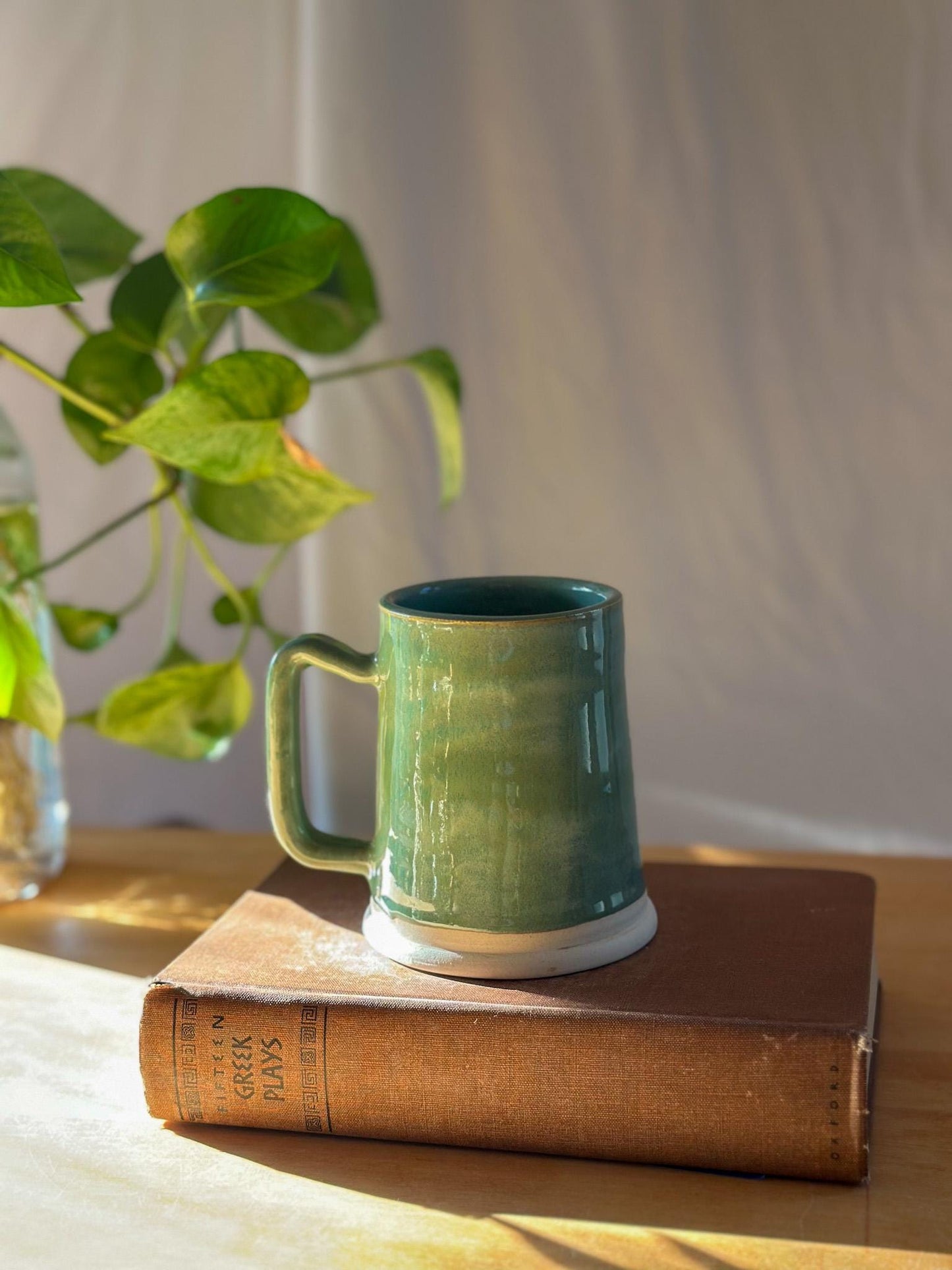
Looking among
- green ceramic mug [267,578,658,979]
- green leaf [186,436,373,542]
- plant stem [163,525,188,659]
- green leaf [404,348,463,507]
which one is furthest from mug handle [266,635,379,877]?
plant stem [163,525,188,659]

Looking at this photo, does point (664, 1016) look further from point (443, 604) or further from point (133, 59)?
point (133, 59)

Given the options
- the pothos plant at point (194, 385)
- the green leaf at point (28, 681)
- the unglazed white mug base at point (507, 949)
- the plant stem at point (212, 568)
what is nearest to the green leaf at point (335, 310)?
the pothos plant at point (194, 385)

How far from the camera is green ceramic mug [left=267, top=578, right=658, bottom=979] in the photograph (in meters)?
0.50

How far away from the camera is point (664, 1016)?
48 cm

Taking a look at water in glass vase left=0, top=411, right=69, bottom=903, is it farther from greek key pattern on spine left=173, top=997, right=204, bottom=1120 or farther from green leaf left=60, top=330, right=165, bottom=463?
greek key pattern on spine left=173, top=997, right=204, bottom=1120

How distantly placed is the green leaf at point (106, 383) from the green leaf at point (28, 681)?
0.13 metres

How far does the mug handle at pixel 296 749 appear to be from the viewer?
0.55m

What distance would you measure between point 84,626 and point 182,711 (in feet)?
0.39

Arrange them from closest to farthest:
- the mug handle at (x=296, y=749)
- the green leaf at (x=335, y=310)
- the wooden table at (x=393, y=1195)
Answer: the wooden table at (x=393, y=1195) < the mug handle at (x=296, y=749) < the green leaf at (x=335, y=310)

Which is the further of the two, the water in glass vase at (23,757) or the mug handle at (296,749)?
the water in glass vase at (23,757)

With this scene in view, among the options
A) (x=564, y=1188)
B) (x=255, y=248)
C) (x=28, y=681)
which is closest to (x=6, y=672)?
(x=28, y=681)

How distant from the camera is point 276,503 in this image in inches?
27.5

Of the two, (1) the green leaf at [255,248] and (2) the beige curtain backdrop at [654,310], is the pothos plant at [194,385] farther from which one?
(2) the beige curtain backdrop at [654,310]

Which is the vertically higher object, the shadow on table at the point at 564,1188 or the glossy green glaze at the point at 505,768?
the glossy green glaze at the point at 505,768
